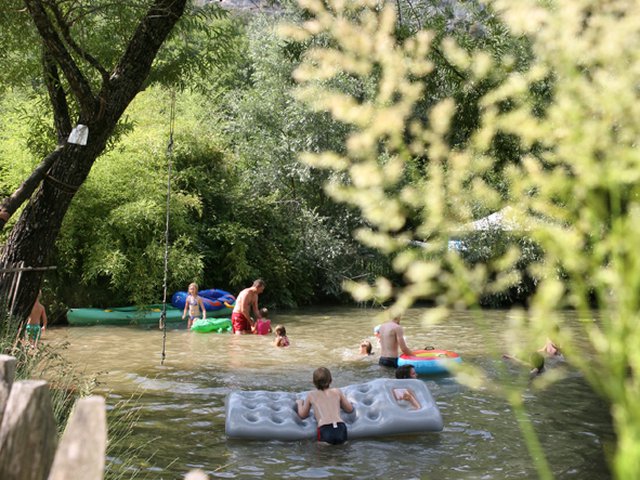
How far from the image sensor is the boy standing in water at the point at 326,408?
7836 millimetres

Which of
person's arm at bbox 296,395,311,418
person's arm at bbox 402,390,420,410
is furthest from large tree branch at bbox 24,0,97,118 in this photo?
person's arm at bbox 402,390,420,410

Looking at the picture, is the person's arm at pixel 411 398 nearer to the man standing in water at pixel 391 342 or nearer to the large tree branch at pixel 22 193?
the man standing in water at pixel 391 342

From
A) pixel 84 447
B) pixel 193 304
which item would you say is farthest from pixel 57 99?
pixel 193 304

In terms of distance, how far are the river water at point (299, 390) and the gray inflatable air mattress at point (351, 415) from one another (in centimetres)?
11

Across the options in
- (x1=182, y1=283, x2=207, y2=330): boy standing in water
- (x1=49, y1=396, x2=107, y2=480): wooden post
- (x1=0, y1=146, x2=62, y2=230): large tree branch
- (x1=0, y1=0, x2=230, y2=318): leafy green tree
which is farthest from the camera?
(x1=182, y1=283, x2=207, y2=330): boy standing in water

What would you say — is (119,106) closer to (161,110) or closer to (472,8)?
(472,8)

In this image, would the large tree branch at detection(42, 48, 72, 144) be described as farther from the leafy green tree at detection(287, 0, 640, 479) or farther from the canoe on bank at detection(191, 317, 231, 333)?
the canoe on bank at detection(191, 317, 231, 333)

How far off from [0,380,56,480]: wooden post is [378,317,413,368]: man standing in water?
979 centimetres

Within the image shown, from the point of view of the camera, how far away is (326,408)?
7996 mm

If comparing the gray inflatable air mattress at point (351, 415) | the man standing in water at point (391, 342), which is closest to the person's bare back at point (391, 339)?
the man standing in water at point (391, 342)

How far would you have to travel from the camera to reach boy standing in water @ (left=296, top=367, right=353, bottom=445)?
784 centimetres

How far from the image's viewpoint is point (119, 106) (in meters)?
7.45

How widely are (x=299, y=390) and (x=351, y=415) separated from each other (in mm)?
2366

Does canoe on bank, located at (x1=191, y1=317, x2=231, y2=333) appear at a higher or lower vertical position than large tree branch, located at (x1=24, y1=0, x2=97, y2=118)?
lower
